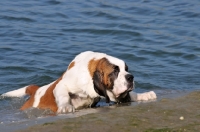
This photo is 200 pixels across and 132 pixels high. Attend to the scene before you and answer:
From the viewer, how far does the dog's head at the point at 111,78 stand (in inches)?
274

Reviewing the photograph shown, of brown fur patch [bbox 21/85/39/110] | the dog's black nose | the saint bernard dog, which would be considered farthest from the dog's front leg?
the dog's black nose

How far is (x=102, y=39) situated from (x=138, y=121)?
286 inches

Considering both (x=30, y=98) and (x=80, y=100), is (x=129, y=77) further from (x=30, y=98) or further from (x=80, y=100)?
(x=30, y=98)

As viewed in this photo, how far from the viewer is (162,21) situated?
14.6m

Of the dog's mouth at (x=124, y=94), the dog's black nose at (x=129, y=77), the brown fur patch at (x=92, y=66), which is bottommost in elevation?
the dog's mouth at (x=124, y=94)

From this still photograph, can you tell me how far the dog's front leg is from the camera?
6.99 m

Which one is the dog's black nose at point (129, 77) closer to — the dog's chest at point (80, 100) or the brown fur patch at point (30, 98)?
the dog's chest at point (80, 100)

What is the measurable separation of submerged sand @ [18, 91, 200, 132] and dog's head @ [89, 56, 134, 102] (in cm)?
41

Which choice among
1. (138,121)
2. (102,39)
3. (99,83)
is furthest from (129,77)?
(102,39)

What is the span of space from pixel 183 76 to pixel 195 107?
3648mm

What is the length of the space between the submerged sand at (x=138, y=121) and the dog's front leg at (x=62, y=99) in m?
0.75

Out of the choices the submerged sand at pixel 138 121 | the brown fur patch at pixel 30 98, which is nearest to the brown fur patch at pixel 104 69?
the submerged sand at pixel 138 121

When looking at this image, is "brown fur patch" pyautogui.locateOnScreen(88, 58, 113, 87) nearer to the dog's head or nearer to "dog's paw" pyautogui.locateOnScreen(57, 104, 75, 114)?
the dog's head

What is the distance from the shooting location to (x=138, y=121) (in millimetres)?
5727
